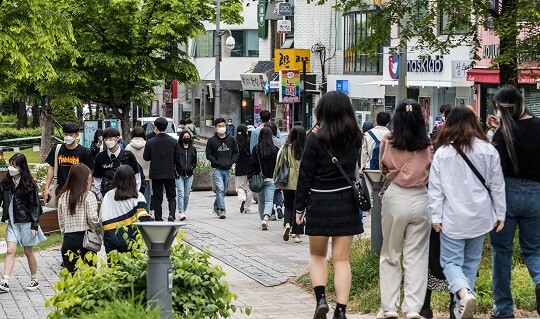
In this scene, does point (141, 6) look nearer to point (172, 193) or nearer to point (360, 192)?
point (172, 193)

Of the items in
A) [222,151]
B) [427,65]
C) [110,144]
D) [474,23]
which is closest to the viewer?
[474,23]

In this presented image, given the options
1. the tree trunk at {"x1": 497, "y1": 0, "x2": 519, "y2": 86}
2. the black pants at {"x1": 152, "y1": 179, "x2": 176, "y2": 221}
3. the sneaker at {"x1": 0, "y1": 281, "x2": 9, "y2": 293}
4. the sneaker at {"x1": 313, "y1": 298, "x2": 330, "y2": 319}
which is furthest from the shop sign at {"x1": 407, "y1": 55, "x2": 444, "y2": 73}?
the sneaker at {"x1": 313, "y1": 298, "x2": 330, "y2": 319}

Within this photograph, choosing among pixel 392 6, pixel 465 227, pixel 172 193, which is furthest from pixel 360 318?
pixel 172 193

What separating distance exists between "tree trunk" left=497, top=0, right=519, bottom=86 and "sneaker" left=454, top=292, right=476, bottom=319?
4.85 m

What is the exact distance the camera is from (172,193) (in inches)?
757

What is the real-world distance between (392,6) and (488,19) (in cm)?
118

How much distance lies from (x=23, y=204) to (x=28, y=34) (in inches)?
271

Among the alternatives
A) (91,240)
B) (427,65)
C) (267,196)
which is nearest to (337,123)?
(91,240)

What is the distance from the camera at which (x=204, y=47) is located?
72.1 m

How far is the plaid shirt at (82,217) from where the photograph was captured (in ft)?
38.8

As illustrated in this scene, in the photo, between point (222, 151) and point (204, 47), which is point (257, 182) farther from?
point (204, 47)

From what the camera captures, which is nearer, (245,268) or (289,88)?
(245,268)

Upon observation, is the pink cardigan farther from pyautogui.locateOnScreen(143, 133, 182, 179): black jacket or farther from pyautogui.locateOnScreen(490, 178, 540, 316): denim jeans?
pyautogui.locateOnScreen(143, 133, 182, 179): black jacket

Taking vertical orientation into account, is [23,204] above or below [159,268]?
below
